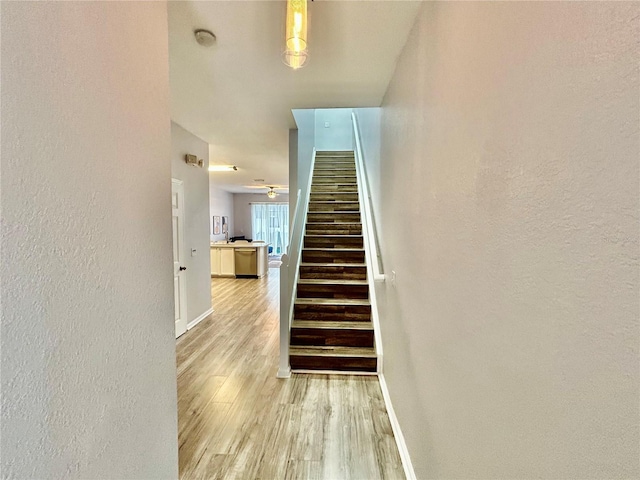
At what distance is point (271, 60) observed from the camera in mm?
1931

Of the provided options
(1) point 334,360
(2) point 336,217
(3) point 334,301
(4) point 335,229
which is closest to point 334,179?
(2) point 336,217

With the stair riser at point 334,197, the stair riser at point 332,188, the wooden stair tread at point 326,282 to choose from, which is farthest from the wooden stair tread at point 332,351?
the stair riser at point 332,188

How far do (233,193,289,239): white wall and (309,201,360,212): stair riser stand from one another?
22.8 ft

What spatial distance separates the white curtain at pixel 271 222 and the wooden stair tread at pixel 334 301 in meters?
8.55

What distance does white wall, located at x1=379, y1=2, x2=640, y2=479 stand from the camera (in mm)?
460

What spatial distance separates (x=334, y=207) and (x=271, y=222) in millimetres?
7616

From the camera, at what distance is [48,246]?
2.39 ft

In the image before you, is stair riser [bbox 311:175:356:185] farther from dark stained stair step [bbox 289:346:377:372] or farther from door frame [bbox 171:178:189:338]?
dark stained stair step [bbox 289:346:377:372]

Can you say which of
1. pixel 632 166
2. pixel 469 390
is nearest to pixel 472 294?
pixel 469 390

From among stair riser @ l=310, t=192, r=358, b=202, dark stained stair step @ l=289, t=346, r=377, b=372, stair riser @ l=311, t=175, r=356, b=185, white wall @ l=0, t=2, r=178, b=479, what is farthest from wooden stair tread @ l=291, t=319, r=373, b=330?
stair riser @ l=311, t=175, r=356, b=185

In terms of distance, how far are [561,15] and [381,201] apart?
7.00 ft

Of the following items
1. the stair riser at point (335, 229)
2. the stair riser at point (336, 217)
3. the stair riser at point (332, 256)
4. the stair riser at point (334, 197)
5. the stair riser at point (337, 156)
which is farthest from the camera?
the stair riser at point (337, 156)

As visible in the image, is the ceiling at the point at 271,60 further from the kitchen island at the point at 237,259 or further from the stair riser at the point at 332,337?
the kitchen island at the point at 237,259

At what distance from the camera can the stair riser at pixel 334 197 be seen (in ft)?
16.5
